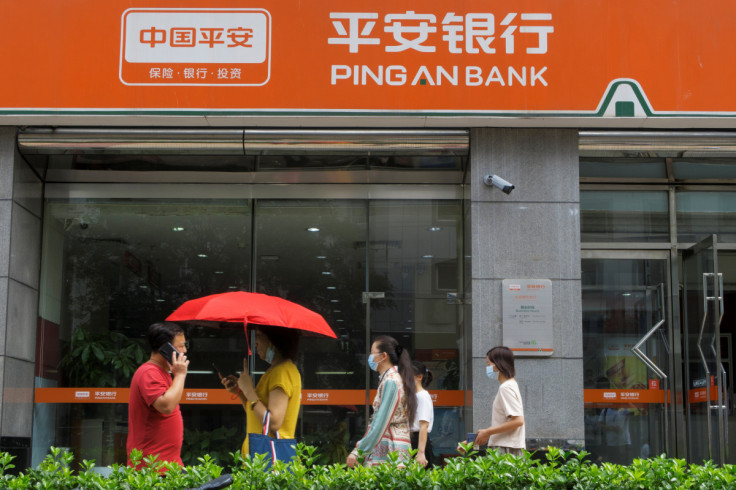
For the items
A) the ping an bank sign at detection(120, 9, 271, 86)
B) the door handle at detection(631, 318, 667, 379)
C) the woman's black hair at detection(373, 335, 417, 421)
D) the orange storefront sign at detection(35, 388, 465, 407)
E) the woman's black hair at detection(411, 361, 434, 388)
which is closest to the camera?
the woman's black hair at detection(373, 335, 417, 421)

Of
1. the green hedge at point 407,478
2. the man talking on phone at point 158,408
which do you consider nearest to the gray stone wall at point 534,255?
the man talking on phone at point 158,408

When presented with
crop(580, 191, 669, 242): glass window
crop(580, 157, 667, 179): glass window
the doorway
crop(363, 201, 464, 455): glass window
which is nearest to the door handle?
the doorway

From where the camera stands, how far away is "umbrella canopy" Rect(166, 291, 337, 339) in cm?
641

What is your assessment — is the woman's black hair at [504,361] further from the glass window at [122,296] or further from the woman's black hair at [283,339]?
the glass window at [122,296]

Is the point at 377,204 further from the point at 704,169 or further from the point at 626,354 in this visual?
the point at 704,169

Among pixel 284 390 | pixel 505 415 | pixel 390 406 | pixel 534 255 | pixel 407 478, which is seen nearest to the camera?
pixel 407 478

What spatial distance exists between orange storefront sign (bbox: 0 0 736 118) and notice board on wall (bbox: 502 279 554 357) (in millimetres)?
1761

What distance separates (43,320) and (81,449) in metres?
1.46

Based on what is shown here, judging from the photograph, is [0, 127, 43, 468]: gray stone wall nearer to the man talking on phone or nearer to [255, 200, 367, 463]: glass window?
[255, 200, 367, 463]: glass window

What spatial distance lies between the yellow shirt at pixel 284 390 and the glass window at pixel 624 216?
16.6 feet

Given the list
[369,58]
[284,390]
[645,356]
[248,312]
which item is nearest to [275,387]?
[284,390]

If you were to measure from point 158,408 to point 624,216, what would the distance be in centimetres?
655

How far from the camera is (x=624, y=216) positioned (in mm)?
10531

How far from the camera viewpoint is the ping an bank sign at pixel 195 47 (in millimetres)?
8969
